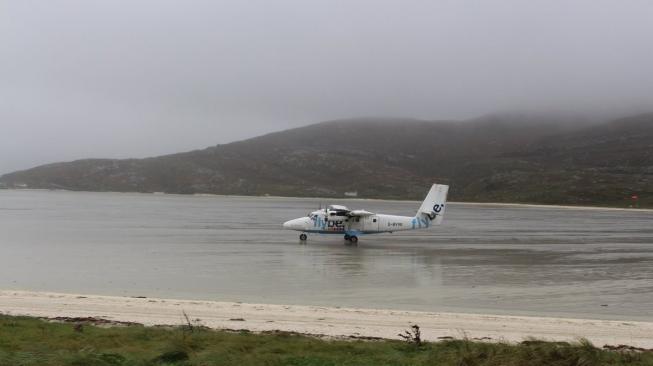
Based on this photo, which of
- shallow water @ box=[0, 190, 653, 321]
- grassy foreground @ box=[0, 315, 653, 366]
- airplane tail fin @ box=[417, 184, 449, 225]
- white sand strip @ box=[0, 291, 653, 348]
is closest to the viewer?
grassy foreground @ box=[0, 315, 653, 366]

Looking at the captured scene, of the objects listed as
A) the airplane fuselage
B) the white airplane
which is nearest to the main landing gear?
the white airplane

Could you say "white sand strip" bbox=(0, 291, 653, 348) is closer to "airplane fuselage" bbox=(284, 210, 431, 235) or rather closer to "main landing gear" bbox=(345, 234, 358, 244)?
"airplane fuselage" bbox=(284, 210, 431, 235)

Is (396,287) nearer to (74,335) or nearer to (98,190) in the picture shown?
(74,335)

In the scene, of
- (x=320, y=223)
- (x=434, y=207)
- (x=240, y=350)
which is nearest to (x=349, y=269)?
(x=320, y=223)

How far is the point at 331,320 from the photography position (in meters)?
13.4

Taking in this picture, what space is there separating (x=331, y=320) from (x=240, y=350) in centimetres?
403

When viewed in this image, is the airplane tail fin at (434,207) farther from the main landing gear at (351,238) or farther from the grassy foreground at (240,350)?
the grassy foreground at (240,350)

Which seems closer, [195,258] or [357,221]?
[195,258]

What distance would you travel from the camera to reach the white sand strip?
12242 mm

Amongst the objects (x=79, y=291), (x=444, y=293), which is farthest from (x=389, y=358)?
(x=79, y=291)

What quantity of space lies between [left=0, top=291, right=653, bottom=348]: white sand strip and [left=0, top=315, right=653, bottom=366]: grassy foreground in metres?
1.47

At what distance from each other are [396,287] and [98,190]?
176m

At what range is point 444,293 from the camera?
60.6 feet

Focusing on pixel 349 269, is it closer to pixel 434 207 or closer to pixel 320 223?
pixel 320 223
